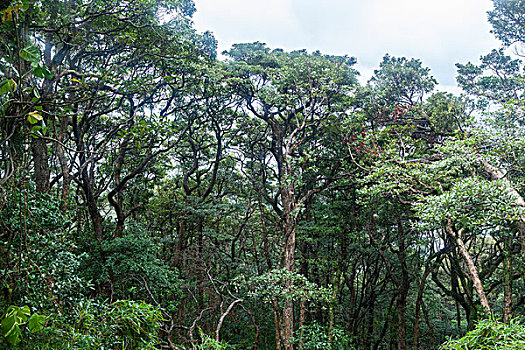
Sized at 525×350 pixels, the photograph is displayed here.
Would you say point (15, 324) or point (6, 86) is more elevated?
point (6, 86)

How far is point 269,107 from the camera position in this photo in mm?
8555

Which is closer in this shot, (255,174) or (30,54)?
(30,54)

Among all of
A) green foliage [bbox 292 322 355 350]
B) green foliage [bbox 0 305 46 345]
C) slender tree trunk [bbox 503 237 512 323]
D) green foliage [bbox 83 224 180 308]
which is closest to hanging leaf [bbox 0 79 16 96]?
green foliage [bbox 0 305 46 345]

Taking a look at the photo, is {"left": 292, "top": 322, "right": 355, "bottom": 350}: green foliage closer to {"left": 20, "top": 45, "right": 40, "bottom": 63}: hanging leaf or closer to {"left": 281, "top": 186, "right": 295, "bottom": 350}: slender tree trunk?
{"left": 281, "top": 186, "right": 295, "bottom": 350}: slender tree trunk

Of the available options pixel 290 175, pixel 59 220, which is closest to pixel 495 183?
pixel 290 175

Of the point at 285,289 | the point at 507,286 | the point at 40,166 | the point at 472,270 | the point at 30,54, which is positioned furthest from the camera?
the point at 507,286

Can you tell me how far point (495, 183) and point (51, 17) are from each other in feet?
22.9

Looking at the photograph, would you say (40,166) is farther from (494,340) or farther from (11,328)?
(494,340)

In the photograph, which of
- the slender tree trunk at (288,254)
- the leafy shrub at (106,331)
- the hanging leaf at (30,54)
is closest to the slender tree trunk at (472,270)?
the slender tree trunk at (288,254)

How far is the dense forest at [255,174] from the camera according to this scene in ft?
16.1

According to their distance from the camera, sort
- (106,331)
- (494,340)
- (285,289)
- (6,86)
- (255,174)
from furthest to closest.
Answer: (255,174) < (285,289) < (494,340) < (106,331) < (6,86)

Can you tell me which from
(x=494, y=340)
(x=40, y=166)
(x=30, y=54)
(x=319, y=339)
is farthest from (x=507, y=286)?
(x=40, y=166)

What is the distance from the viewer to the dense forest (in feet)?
16.1

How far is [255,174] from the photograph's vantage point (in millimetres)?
10328
